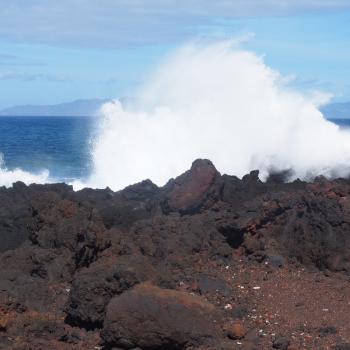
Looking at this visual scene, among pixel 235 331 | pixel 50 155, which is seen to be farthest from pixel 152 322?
pixel 50 155

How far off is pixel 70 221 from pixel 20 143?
5021 centimetres

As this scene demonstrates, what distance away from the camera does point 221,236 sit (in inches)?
396

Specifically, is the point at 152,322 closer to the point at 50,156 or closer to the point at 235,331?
the point at 235,331

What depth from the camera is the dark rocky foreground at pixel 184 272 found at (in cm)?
696

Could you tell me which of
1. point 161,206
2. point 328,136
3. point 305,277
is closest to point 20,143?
point 328,136

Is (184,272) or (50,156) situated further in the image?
(50,156)

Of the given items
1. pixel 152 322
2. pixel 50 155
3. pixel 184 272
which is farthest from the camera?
pixel 50 155

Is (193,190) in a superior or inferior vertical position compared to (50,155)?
inferior

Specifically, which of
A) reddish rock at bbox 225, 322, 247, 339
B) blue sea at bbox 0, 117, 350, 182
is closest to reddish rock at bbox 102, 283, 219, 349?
reddish rock at bbox 225, 322, 247, 339

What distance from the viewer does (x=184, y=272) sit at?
29.9 ft

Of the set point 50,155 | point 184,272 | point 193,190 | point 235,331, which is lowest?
point 235,331

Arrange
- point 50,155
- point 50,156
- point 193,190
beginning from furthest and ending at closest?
point 50,155, point 50,156, point 193,190

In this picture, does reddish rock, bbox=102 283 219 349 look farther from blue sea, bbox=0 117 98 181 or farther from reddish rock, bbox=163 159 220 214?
blue sea, bbox=0 117 98 181

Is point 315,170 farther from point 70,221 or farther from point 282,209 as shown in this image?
point 70,221
